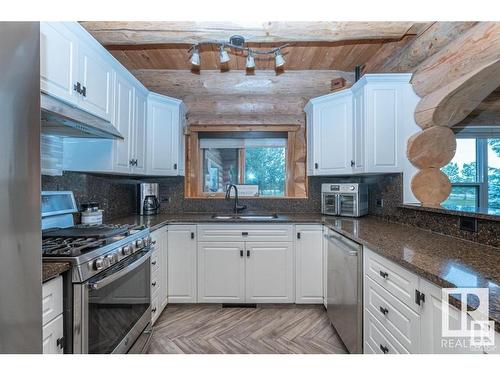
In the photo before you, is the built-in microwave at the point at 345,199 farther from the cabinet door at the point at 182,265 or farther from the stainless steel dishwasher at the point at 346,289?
the cabinet door at the point at 182,265

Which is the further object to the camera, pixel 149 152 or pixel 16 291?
pixel 149 152

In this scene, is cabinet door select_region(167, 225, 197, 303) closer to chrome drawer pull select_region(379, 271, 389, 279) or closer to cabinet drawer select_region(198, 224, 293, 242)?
cabinet drawer select_region(198, 224, 293, 242)

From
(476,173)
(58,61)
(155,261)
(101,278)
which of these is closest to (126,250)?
(101,278)

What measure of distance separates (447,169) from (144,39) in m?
3.89

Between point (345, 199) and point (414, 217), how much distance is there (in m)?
0.72

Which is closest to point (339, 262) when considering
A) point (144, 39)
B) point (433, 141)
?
point (433, 141)

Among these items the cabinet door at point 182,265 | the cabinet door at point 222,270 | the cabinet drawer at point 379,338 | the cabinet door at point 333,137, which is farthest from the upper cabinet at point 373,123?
the cabinet door at point 182,265

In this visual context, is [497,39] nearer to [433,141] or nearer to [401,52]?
[433,141]

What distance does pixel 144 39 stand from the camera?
214 cm

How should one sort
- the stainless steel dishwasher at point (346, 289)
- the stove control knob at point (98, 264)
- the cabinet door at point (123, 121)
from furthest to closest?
the cabinet door at point (123, 121), the stainless steel dishwasher at point (346, 289), the stove control knob at point (98, 264)

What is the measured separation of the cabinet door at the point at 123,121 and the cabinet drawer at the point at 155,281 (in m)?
0.95

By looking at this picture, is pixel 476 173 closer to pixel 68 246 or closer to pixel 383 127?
pixel 383 127

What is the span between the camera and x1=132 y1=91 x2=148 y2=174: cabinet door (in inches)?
95.7

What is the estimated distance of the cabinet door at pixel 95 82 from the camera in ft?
5.35
